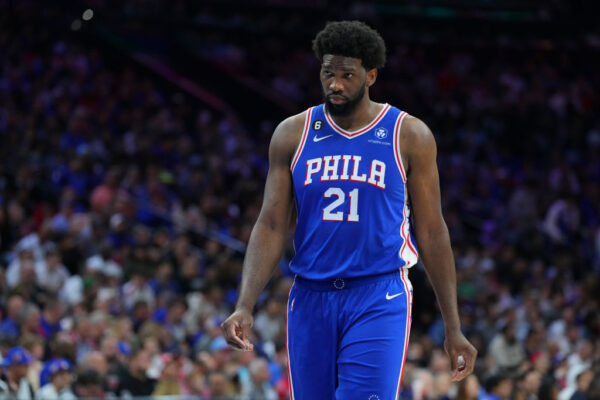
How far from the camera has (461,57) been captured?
23.6 m

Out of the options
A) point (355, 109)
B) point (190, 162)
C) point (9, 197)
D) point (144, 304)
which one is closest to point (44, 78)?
point (190, 162)

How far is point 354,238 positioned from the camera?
14.7ft

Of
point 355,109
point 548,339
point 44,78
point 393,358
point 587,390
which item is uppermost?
point 355,109

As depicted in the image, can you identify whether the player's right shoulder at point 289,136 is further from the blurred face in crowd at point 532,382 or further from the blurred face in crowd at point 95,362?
the blurred face in crowd at point 532,382

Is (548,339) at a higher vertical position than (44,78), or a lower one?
lower

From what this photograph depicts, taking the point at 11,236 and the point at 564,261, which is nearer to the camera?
the point at 11,236

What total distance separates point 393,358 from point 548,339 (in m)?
9.20

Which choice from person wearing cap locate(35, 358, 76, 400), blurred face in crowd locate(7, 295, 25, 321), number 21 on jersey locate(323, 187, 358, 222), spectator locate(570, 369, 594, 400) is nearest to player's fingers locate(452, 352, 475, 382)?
number 21 on jersey locate(323, 187, 358, 222)

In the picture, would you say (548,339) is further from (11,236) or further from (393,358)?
(393,358)

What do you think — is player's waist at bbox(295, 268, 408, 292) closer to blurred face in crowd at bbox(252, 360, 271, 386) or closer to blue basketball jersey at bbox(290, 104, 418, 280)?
blue basketball jersey at bbox(290, 104, 418, 280)

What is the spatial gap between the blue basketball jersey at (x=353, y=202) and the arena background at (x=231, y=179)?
4.04 m

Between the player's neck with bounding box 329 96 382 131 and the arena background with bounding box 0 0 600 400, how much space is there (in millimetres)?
4248

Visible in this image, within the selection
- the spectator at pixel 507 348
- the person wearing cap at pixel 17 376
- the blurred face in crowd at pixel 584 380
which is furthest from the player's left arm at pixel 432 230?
the spectator at pixel 507 348

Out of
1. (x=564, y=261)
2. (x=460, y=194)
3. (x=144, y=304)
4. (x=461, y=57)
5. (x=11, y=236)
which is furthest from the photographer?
(x=461, y=57)
